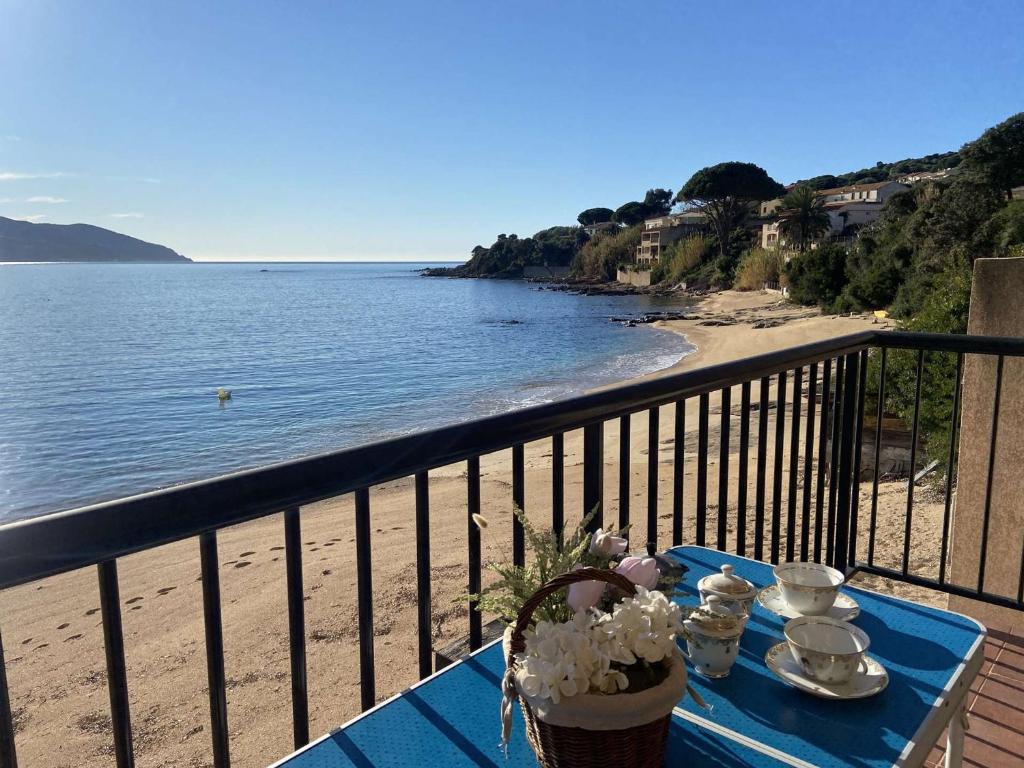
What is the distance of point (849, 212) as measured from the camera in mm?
64875

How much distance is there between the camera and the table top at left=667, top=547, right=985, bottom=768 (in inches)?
46.0

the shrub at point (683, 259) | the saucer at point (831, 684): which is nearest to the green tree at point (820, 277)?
the shrub at point (683, 259)

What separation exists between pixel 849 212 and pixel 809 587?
71.3m

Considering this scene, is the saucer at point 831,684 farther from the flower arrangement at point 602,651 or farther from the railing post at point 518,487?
the railing post at point 518,487

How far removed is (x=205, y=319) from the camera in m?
56.4

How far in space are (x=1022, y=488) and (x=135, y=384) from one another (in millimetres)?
27066

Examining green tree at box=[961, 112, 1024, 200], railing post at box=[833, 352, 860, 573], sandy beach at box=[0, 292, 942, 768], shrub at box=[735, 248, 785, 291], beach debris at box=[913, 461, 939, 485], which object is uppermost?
green tree at box=[961, 112, 1024, 200]

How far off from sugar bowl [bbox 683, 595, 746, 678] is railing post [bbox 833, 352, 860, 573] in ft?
6.80

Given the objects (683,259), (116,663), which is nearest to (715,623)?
(116,663)

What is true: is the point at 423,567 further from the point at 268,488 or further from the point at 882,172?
the point at 882,172

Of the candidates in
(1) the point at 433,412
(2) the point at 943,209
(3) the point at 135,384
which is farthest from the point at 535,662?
(2) the point at 943,209

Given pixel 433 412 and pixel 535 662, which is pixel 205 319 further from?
pixel 535 662

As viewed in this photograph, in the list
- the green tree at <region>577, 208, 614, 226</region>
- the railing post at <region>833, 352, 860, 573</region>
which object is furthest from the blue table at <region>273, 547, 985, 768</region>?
the green tree at <region>577, 208, 614, 226</region>

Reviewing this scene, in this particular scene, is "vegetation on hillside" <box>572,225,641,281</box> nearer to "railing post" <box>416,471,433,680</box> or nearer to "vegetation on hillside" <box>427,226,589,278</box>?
"vegetation on hillside" <box>427,226,589,278</box>
